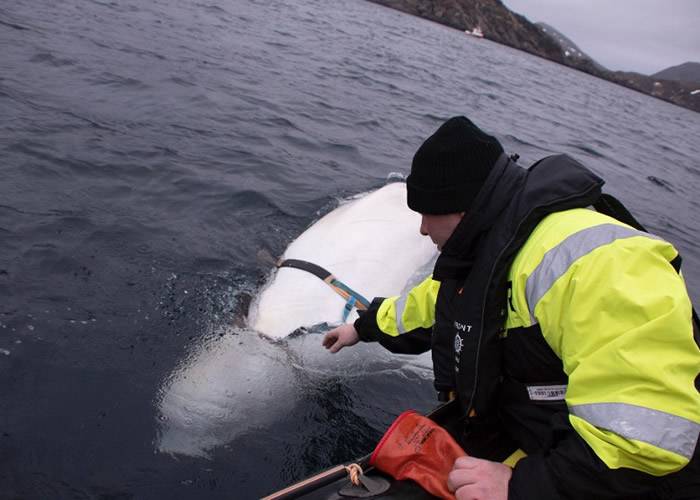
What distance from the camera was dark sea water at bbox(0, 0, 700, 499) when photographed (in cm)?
350

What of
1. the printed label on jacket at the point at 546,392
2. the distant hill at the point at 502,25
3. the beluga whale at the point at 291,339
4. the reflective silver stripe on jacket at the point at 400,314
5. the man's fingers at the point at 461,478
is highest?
the distant hill at the point at 502,25

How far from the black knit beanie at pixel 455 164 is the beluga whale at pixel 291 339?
6.71 ft

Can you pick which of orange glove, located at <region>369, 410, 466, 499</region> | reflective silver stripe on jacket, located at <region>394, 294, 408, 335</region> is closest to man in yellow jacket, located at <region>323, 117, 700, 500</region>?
orange glove, located at <region>369, 410, 466, 499</region>

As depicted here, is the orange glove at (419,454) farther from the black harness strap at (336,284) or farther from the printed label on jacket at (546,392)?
the black harness strap at (336,284)

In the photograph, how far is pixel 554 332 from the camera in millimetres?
2092

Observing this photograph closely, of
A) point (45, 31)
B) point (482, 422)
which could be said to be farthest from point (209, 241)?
point (45, 31)

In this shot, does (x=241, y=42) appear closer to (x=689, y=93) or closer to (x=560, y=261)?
(x=560, y=261)

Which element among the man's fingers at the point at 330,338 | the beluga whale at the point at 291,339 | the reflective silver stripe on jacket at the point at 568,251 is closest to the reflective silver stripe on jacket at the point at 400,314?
the man's fingers at the point at 330,338

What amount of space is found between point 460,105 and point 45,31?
432 inches

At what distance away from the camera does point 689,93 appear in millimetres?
107875

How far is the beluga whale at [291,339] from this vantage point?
3.77 metres

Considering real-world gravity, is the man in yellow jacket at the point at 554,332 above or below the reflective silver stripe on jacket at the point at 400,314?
above

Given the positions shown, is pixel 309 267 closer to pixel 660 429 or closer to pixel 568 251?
pixel 568 251

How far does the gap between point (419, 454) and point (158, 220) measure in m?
4.22
